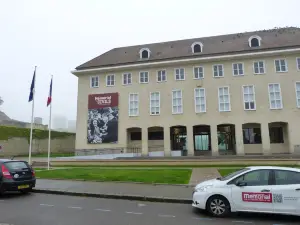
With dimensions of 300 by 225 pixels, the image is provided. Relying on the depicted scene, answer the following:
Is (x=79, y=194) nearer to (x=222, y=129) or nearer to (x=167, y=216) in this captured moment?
(x=167, y=216)

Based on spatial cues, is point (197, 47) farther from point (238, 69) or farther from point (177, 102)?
point (177, 102)

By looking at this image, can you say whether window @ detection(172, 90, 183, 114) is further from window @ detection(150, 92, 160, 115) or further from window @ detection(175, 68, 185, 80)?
window @ detection(150, 92, 160, 115)

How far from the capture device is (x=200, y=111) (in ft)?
94.5

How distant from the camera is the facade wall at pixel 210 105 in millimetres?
26938

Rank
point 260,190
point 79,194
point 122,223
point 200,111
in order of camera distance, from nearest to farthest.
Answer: point 122,223, point 260,190, point 79,194, point 200,111

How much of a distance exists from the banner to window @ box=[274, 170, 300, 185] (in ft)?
81.2

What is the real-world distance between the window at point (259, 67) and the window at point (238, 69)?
1414 millimetres

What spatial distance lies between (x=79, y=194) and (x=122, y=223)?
15.2ft

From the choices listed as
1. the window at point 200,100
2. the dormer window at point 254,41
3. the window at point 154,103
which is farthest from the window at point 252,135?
the window at point 154,103

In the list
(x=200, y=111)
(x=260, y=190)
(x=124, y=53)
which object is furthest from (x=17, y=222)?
(x=124, y=53)

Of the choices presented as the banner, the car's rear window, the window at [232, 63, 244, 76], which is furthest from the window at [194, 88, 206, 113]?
the car's rear window

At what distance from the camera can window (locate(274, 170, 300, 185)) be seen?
22.2 feet

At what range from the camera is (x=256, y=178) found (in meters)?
7.07

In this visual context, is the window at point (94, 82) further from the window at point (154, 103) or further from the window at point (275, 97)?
the window at point (275, 97)
